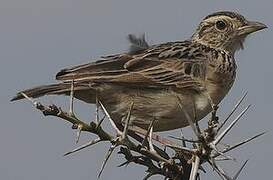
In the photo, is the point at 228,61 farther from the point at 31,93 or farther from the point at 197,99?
the point at 31,93

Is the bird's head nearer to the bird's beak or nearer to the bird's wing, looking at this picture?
the bird's beak

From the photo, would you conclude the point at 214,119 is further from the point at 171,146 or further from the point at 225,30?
the point at 225,30

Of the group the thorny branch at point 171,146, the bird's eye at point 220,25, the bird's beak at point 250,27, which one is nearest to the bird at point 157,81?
the bird's beak at point 250,27

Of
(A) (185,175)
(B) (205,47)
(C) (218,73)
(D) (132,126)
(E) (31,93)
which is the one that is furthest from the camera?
(B) (205,47)

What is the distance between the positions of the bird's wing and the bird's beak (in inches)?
24.8

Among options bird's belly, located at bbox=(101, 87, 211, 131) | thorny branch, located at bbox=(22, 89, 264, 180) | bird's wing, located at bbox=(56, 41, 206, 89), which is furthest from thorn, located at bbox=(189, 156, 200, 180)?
bird's belly, located at bbox=(101, 87, 211, 131)

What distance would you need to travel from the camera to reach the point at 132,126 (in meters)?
7.18

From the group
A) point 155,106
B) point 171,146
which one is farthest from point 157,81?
point 171,146

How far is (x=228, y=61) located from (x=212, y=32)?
3.02ft

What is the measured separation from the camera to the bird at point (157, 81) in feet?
22.4

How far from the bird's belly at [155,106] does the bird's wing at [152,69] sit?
0.10 m

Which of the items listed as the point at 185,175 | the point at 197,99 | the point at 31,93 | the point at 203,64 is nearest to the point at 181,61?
the point at 203,64

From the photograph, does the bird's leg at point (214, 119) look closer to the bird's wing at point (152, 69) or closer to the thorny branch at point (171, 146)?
the thorny branch at point (171, 146)

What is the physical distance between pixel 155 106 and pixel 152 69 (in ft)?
1.84
